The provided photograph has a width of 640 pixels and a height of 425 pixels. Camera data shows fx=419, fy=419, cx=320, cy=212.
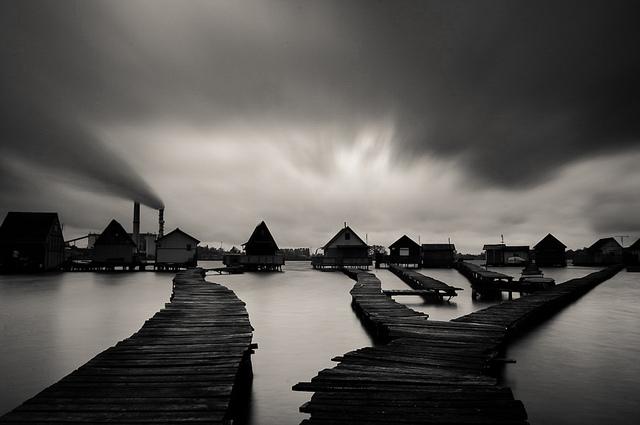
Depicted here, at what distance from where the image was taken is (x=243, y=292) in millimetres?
33844

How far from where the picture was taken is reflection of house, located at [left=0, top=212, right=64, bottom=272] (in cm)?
6056

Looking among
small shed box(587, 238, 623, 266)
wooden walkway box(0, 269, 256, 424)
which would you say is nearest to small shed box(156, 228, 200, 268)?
wooden walkway box(0, 269, 256, 424)

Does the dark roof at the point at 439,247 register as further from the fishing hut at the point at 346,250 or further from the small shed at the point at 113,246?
the small shed at the point at 113,246

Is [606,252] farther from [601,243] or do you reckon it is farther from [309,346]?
[309,346]

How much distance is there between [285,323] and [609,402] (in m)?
13.1

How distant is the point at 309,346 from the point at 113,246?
6325 cm

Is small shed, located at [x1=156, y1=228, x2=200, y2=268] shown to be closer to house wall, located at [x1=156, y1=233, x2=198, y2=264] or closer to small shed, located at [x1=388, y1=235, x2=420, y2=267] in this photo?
house wall, located at [x1=156, y1=233, x2=198, y2=264]

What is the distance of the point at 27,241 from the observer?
6075 cm

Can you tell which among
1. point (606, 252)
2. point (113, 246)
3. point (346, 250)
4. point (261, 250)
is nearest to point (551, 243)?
point (606, 252)

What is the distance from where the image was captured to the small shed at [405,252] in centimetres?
7894

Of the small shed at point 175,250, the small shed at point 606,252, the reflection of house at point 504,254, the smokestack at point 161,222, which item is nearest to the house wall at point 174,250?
the small shed at point 175,250

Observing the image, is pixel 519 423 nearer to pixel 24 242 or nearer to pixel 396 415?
pixel 396 415

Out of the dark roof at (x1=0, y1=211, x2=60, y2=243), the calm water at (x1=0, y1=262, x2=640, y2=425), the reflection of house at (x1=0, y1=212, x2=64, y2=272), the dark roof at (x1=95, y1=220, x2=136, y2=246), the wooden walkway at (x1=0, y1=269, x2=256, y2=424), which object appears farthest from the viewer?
the dark roof at (x1=95, y1=220, x2=136, y2=246)

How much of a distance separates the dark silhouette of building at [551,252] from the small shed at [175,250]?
255 feet
